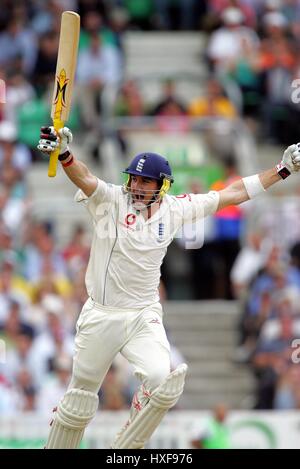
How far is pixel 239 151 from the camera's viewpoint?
15984 millimetres

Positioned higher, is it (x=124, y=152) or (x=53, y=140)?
(x=124, y=152)

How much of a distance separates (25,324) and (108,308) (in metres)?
4.23

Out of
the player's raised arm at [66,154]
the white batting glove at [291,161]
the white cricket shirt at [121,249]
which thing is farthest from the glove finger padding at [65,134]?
the white batting glove at [291,161]

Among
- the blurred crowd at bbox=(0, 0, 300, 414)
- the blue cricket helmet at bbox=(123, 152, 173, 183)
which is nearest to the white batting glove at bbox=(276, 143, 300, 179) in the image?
the blue cricket helmet at bbox=(123, 152, 173, 183)

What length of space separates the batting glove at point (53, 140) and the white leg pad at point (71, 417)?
1.56 metres

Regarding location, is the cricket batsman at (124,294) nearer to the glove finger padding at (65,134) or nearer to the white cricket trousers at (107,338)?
the white cricket trousers at (107,338)

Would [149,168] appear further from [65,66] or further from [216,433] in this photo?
[216,433]

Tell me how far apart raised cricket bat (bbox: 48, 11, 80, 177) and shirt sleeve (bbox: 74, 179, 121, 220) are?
465 mm

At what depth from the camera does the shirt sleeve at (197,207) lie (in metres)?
10.1

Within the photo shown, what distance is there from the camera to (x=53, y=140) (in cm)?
957

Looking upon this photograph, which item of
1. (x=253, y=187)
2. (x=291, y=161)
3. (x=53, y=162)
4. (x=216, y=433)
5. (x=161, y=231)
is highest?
(x=291, y=161)

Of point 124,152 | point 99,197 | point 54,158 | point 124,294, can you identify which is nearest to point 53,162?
point 54,158

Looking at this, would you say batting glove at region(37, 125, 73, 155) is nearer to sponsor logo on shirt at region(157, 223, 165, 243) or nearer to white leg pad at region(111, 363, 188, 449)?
sponsor logo on shirt at region(157, 223, 165, 243)

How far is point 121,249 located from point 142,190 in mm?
396
